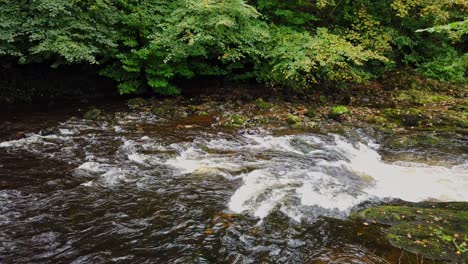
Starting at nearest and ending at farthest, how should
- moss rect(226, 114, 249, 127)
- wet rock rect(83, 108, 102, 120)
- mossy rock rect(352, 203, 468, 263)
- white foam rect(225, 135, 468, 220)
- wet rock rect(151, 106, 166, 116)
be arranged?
mossy rock rect(352, 203, 468, 263) → white foam rect(225, 135, 468, 220) → wet rock rect(83, 108, 102, 120) → moss rect(226, 114, 249, 127) → wet rock rect(151, 106, 166, 116)

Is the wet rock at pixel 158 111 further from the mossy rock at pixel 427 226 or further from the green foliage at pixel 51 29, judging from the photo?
the mossy rock at pixel 427 226

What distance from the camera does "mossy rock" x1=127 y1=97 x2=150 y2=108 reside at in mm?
12098

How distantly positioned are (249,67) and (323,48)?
10.3 ft

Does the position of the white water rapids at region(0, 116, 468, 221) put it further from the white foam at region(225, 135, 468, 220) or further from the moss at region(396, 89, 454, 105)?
the moss at region(396, 89, 454, 105)

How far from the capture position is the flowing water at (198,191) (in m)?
4.85

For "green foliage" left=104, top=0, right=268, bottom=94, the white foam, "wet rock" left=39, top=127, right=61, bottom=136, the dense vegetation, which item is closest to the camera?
the white foam

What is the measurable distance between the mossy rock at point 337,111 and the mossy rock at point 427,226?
19.3 feet

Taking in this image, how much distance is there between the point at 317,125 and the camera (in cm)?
1116

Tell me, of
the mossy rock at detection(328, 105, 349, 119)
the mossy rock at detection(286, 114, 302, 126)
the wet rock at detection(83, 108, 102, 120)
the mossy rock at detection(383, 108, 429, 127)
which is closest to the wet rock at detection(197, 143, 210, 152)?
the mossy rock at detection(286, 114, 302, 126)

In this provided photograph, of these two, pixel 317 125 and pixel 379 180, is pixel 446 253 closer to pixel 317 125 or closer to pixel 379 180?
pixel 379 180

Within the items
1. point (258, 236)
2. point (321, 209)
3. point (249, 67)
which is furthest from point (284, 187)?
point (249, 67)

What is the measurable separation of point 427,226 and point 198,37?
8157 mm

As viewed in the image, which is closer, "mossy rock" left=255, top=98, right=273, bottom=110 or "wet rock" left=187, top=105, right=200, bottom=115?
"wet rock" left=187, top=105, right=200, bottom=115

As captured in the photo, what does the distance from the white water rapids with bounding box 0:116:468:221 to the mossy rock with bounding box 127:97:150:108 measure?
2087 millimetres
